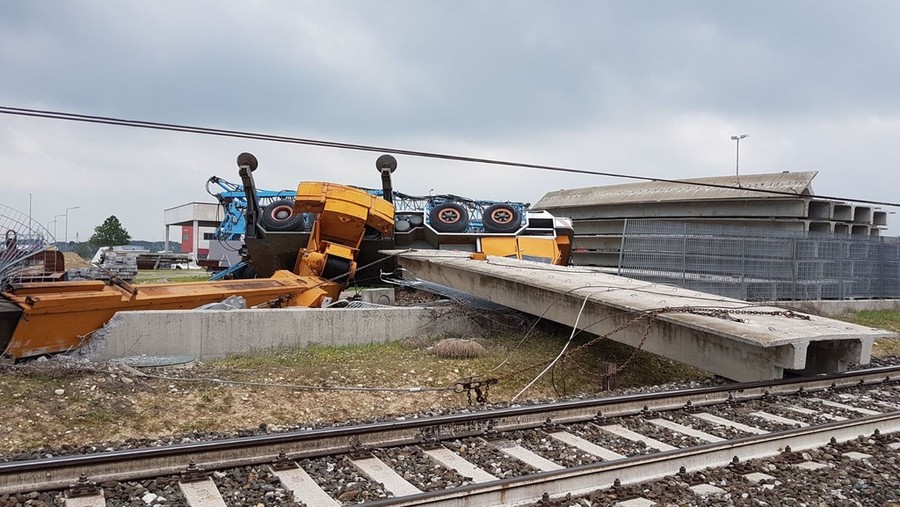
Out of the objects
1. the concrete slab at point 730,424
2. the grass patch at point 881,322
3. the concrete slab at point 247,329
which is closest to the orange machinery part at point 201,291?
the concrete slab at point 247,329

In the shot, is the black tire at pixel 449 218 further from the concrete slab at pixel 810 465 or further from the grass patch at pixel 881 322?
the concrete slab at pixel 810 465

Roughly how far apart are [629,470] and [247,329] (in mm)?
7535

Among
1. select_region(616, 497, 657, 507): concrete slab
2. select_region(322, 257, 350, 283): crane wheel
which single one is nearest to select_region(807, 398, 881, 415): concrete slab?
select_region(616, 497, 657, 507): concrete slab

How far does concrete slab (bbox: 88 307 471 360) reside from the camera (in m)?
9.64

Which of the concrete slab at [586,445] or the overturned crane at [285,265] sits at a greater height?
the overturned crane at [285,265]

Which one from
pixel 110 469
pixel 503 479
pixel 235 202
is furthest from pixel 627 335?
pixel 235 202

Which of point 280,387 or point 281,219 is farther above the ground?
point 281,219

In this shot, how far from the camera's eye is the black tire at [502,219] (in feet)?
55.4

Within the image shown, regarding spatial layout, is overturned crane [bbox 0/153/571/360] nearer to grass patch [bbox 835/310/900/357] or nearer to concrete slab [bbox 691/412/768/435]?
grass patch [bbox 835/310/900/357]

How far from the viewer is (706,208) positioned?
25062mm

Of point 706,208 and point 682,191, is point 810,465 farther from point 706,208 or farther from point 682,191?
point 682,191

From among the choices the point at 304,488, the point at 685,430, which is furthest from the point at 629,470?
the point at 304,488

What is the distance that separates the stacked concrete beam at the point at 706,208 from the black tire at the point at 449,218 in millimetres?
4273

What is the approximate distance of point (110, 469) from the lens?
13.9ft
